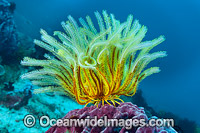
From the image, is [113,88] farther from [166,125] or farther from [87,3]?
[87,3]

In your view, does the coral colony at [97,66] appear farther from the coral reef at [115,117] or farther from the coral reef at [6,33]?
the coral reef at [6,33]

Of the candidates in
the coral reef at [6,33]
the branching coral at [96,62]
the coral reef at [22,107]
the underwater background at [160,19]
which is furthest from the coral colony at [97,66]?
the underwater background at [160,19]

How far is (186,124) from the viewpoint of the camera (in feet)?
43.8

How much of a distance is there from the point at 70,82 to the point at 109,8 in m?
45.3

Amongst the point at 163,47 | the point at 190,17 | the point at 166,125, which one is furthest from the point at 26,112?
the point at 190,17

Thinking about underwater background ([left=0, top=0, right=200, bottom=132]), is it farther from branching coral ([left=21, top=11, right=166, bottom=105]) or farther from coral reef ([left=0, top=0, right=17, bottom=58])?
branching coral ([left=21, top=11, right=166, bottom=105])

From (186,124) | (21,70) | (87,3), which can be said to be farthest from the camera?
(87,3)

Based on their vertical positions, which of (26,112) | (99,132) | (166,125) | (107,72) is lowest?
(99,132)

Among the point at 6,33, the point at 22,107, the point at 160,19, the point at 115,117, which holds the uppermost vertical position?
the point at 160,19

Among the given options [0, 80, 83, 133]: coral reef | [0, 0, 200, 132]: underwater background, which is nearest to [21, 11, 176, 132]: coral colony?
[0, 80, 83, 133]: coral reef

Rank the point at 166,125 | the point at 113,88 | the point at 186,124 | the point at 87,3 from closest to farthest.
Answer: the point at 166,125 < the point at 113,88 < the point at 186,124 < the point at 87,3

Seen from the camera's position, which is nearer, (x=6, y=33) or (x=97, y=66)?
(x=97, y=66)

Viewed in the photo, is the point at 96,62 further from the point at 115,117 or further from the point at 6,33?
the point at 6,33

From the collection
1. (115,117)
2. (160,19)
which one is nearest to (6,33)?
(115,117)
